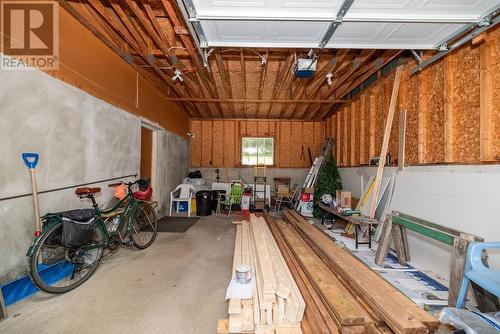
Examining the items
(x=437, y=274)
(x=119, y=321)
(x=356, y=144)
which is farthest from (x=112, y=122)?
(x=356, y=144)

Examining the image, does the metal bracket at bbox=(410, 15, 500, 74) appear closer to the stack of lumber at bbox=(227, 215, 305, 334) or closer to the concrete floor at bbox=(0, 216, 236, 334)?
the stack of lumber at bbox=(227, 215, 305, 334)

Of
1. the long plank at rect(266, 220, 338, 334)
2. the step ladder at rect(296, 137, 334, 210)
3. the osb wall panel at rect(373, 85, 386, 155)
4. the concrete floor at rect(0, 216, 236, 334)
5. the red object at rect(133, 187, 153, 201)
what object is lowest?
the concrete floor at rect(0, 216, 236, 334)

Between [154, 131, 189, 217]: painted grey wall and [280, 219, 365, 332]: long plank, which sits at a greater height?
[154, 131, 189, 217]: painted grey wall

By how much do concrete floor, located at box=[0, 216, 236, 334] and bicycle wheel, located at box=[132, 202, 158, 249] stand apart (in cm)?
33

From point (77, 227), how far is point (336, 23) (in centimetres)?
329

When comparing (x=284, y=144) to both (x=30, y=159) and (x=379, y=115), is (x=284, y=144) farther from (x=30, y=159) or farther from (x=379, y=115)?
(x=30, y=159)

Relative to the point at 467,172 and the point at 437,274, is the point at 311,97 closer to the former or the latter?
the point at 467,172

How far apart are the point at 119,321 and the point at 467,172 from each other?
12.6 feet

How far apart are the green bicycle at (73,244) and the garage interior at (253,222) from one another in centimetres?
2

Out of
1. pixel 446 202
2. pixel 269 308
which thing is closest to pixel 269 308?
pixel 269 308

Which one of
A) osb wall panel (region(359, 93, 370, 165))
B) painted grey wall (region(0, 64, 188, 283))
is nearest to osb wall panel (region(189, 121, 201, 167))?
painted grey wall (region(0, 64, 188, 283))

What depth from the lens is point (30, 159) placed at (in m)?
2.17

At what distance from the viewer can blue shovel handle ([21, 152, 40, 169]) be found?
2129mm
